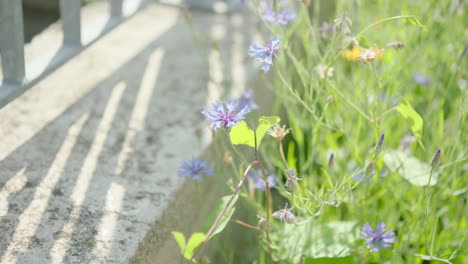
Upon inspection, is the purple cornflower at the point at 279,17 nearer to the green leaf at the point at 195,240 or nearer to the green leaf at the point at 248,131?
the green leaf at the point at 248,131

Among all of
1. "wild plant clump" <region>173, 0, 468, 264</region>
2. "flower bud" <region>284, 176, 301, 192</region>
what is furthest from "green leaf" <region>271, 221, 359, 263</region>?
"flower bud" <region>284, 176, 301, 192</region>

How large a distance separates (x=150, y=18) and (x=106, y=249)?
1.13 m

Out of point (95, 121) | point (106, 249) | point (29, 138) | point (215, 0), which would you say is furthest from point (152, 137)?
point (215, 0)

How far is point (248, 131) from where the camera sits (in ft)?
2.83

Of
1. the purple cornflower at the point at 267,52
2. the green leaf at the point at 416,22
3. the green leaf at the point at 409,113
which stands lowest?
the green leaf at the point at 409,113

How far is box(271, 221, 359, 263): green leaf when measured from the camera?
1.11 m

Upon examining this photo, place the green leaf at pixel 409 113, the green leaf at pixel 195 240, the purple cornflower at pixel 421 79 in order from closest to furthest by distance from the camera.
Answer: the green leaf at pixel 195 240 < the green leaf at pixel 409 113 < the purple cornflower at pixel 421 79

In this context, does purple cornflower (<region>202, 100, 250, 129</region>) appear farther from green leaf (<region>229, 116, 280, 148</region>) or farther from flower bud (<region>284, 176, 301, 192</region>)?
flower bud (<region>284, 176, 301, 192</region>)

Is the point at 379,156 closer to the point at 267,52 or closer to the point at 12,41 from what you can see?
the point at 267,52

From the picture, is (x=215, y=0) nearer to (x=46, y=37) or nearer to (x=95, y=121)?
(x=46, y=37)

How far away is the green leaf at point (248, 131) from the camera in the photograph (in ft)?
2.68

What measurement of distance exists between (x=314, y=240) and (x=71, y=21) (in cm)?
76

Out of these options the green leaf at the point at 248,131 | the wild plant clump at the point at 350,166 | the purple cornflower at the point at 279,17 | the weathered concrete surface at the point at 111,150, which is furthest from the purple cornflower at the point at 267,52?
the weathered concrete surface at the point at 111,150

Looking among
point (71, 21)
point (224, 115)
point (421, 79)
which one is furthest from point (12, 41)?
point (421, 79)
